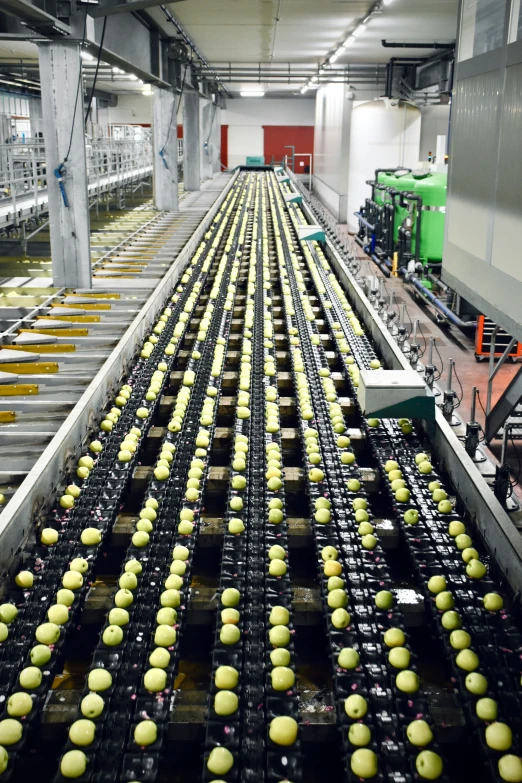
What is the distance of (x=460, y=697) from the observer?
92.2 inches

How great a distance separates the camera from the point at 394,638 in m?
2.46

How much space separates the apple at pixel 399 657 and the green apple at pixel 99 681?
3.23 ft

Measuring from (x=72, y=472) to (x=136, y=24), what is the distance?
8171 millimetres

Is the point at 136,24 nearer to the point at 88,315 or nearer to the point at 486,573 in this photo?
the point at 88,315

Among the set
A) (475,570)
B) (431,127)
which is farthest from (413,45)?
(475,570)

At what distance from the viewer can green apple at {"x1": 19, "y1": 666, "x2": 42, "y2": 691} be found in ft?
7.53

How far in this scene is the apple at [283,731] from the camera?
6.91 ft

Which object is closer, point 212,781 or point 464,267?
point 212,781

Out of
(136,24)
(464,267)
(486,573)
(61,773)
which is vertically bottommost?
(61,773)

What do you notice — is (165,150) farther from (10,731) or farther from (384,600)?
(10,731)

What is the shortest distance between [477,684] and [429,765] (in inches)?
14.6

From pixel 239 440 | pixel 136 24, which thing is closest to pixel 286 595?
pixel 239 440

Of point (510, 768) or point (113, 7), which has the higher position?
point (113, 7)

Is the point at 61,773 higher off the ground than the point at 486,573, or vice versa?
the point at 486,573
